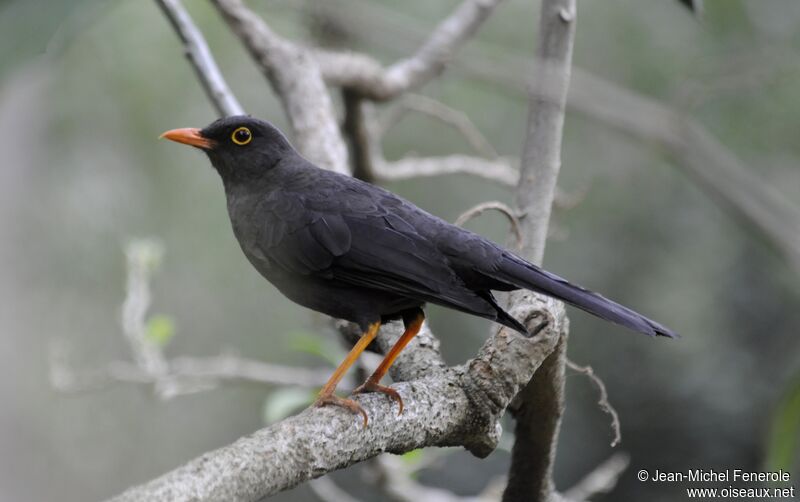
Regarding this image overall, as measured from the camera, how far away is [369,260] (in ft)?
11.3

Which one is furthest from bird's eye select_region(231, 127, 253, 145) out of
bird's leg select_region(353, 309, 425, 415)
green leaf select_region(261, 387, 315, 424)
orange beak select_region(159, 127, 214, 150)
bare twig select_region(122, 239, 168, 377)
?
green leaf select_region(261, 387, 315, 424)

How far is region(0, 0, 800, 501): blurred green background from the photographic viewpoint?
8.94 metres

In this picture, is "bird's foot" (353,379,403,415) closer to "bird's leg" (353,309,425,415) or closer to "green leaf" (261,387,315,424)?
"bird's leg" (353,309,425,415)

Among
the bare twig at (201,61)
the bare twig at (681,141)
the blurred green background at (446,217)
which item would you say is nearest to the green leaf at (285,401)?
the bare twig at (201,61)

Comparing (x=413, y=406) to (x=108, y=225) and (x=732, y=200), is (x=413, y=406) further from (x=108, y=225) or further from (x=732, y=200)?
(x=108, y=225)

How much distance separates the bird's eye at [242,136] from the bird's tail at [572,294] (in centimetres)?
142

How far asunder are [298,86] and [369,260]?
1.45 metres

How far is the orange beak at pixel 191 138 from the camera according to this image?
3998 mm

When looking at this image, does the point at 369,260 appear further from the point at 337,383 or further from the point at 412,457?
the point at 412,457

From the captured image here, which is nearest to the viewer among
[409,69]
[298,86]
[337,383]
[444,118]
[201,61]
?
[337,383]

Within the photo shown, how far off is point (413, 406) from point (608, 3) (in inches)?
338

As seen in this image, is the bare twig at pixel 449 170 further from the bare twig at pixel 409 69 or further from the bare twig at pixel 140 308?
the bare twig at pixel 140 308

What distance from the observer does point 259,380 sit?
16.3 ft

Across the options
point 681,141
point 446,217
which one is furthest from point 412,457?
point 446,217
